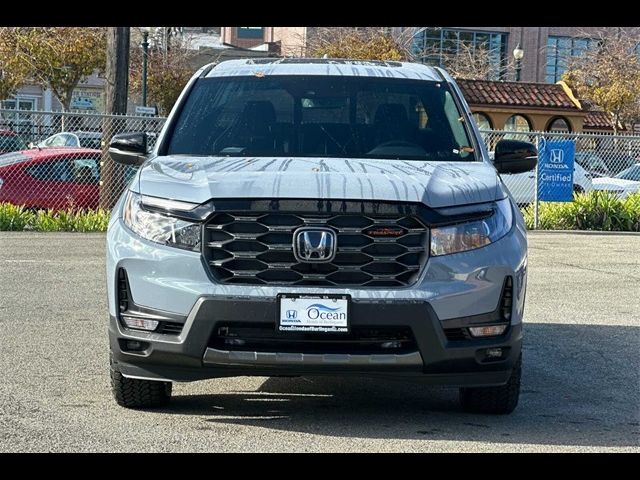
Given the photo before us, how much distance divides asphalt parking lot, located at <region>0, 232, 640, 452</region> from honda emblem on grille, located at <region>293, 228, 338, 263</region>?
34.4 inches

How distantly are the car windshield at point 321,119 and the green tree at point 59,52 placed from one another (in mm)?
30168

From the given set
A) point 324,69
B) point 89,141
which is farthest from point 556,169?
point 324,69

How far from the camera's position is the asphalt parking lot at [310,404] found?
554 centimetres

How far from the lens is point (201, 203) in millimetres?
5566

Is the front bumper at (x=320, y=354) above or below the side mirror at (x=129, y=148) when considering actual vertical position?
below

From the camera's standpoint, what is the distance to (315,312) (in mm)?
5434

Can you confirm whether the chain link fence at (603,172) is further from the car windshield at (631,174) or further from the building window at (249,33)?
the building window at (249,33)

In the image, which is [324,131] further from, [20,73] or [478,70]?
[478,70]

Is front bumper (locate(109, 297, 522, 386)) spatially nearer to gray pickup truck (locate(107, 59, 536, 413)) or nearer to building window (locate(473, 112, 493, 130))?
gray pickup truck (locate(107, 59, 536, 413))

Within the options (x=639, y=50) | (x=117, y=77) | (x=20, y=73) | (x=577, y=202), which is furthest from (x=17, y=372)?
(x=639, y=50)

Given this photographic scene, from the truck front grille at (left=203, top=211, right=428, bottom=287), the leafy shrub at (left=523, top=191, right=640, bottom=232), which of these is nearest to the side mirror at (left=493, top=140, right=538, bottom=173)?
the truck front grille at (left=203, top=211, right=428, bottom=287)

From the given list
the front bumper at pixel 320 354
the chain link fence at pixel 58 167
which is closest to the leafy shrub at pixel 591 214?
the chain link fence at pixel 58 167

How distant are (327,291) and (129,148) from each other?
2049mm

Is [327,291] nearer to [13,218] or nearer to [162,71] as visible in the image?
[13,218]
